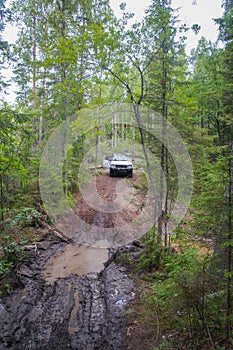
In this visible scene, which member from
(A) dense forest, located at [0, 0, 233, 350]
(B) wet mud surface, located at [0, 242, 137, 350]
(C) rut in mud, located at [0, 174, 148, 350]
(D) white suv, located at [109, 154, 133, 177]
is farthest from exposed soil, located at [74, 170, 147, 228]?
(B) wet mud surface, located at [0, 242, 137, 350]

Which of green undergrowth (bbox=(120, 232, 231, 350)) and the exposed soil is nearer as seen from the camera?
green undergrowth (bbox=(120, 232, 231, 350))

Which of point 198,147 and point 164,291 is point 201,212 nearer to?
point 164,291

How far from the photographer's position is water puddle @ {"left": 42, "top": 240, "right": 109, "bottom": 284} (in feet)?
21.5

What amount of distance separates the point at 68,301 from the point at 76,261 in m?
2.29

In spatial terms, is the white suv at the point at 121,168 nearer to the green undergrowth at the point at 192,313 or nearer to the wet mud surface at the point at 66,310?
the wet mud surface at the point at 66,310

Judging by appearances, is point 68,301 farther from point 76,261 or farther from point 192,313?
point 192,313

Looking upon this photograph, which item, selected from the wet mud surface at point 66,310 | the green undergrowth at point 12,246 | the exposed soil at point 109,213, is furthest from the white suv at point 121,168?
the wet mud surface at point 66,310

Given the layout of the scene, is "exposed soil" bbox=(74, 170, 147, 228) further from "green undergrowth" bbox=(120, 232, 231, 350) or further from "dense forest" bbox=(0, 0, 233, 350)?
"green undergrowth" bbox=(120, 232, 231, 350)

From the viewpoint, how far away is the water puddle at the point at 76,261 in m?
6.57

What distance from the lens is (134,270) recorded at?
6.71m

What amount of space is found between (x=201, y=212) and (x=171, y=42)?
5.05 meters

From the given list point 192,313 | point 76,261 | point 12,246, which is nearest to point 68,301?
point 12,246

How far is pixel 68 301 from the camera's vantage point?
5117mm

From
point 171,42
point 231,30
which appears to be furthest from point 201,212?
point 231,30
